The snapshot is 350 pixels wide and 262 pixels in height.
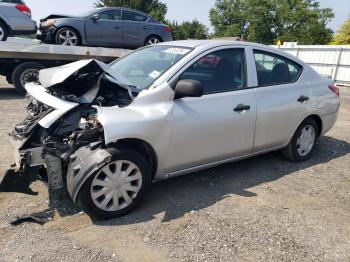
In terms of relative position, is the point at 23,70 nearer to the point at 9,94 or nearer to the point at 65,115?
the point at 9,94

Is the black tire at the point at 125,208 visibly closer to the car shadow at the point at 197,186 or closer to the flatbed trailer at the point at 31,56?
the car shadow at the point at 197,186

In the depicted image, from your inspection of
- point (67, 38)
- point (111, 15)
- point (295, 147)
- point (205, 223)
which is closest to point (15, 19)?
point (67, 38)

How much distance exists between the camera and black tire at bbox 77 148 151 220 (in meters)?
3.25

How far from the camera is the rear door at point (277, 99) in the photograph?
14.5 feet

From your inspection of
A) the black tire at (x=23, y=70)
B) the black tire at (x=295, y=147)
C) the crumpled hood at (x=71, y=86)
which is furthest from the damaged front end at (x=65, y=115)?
the black tire at (x=23, y=70)

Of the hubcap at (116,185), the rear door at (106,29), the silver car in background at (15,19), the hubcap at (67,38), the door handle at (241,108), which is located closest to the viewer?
the hubcap at (116,185)

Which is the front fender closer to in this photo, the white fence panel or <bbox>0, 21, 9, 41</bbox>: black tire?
<bbox>0, 21, 9, 41</bbox>: black tire

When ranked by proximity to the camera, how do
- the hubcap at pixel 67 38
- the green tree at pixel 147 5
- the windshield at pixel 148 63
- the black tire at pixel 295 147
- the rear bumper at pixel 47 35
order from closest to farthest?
the windshield at pixel 148 63
the black tire at pixel 295 147
the rear bumper at pixel 47 35
the hubcap at pixel 67 38
the green tree at pixel 147 5

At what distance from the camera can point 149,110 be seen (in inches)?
138

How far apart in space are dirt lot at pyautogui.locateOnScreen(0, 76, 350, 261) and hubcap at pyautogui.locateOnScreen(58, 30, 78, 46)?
604cm

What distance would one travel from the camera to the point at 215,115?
3.90m

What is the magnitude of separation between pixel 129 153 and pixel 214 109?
111 cm

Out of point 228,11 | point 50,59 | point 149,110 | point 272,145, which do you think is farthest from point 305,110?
point 228,11

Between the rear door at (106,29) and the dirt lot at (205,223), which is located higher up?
the rear door at (106,29)
